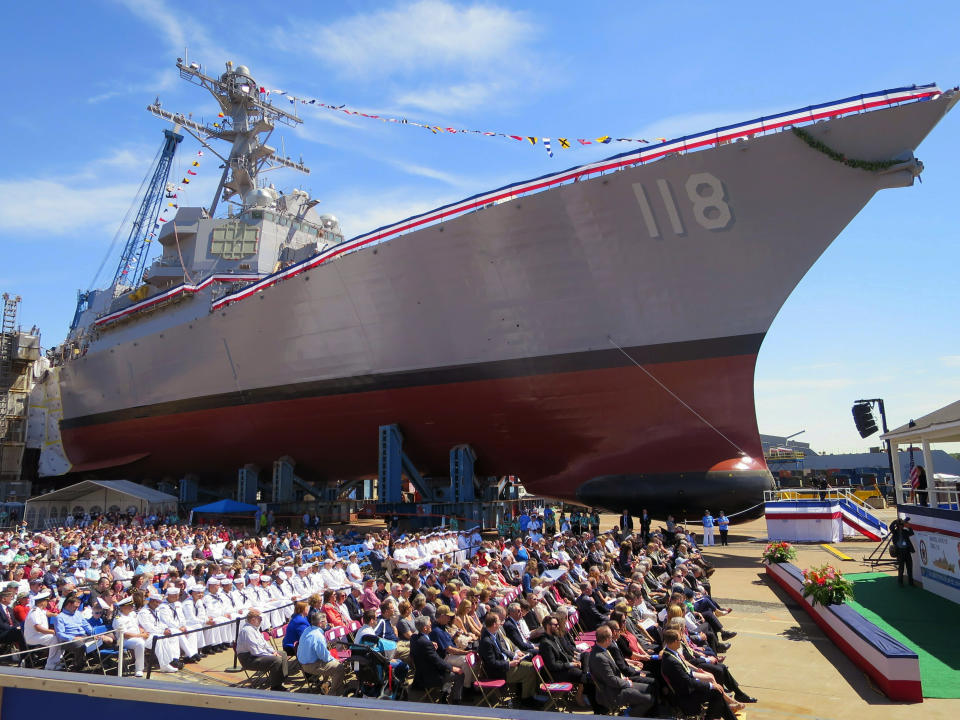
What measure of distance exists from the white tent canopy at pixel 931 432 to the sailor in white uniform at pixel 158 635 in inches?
435

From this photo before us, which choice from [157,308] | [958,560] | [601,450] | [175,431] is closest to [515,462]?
[601,450]

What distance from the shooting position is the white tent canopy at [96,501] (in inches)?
945

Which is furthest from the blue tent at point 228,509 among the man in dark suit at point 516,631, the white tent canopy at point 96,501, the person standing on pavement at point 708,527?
the man in dark suit at point 516,631

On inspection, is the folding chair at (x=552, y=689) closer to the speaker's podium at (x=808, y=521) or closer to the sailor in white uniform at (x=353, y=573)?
the sailor in white uniform at (x=353, y=573)

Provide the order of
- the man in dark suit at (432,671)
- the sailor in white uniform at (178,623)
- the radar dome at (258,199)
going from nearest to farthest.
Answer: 1. the man in dark suit at (432,671)
2. the sailor in white uniform at (178,623)
3. the radar dome at (258,199)

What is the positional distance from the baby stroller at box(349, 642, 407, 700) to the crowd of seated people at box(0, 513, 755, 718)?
0.08 metres

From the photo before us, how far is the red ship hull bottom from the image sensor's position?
53.2ft

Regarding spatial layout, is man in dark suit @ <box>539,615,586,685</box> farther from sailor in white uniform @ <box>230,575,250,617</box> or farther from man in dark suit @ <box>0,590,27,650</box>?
man in dark suit @ <box>0,590,27,650</box>

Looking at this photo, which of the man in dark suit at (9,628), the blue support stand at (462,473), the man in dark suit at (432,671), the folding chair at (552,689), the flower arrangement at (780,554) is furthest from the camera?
the blue support stand at (462,473)

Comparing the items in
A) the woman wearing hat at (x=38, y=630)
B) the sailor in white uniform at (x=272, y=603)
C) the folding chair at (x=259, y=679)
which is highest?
the woman wearing hat at (x=38, y=630)

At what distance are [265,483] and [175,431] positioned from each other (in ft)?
14.0

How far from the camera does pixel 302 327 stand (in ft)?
68.3

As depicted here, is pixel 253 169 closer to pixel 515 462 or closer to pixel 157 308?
pixel 157 308

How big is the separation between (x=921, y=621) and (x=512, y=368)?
35.4 feet
